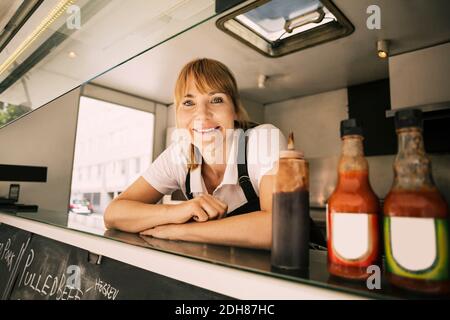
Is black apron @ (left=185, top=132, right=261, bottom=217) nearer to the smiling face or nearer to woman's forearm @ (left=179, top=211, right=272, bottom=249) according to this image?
the smiling face

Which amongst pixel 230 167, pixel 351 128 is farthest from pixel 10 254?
pixel 351 128

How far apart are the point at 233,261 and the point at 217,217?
0.33 meters

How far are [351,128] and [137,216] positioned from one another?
722mm

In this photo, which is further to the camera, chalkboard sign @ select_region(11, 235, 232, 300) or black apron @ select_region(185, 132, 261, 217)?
black apron @ select_region(185, 132, 261, 217)

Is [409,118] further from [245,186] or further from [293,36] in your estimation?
[293,36]

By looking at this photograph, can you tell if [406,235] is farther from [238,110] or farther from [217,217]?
[238,110]

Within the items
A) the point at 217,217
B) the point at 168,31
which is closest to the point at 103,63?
the point at 168,31

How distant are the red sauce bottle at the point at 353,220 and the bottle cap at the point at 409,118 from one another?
2.3 inches

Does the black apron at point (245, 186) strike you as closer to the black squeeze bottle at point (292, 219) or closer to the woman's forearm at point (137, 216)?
the woman's forearm at point (137, 216)

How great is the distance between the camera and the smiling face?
123 cm

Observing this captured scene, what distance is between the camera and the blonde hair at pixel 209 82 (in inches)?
47.9

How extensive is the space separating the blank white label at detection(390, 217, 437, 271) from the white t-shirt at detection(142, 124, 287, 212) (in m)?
0.60

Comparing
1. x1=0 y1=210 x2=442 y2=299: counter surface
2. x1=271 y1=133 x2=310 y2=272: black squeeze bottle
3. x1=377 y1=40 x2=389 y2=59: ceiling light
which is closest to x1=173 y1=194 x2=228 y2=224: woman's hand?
x1=0 y1=210 x2=442 y2=299: counter surface

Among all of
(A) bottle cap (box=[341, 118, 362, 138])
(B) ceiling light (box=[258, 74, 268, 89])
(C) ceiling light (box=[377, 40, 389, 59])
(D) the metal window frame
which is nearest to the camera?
(A) bottle cap (box=[341, 118, 362, 138])
